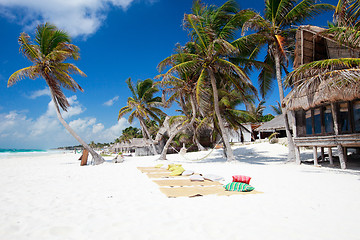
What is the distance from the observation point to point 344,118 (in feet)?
29.2

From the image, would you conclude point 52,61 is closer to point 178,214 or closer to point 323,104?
point 178,214

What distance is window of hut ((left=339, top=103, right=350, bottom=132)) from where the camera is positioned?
8757mm

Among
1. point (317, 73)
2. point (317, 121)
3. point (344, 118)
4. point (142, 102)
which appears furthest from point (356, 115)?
point (142, 102)

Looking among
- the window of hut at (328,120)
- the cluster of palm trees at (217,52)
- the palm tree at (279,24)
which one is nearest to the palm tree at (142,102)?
the cluster of palm trees at (217,52)

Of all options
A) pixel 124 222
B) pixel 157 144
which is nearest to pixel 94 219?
pixel 124 222

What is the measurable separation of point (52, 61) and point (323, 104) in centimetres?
1452

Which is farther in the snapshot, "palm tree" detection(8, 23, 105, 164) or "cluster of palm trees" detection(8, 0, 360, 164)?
"palm tree" detection(8, 23, 105, 164)

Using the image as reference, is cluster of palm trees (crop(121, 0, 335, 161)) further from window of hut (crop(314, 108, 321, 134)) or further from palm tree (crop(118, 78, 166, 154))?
palm tree (crop(118, 78, 166, 154))

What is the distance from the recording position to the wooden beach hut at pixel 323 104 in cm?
805

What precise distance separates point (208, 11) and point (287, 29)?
436 cm

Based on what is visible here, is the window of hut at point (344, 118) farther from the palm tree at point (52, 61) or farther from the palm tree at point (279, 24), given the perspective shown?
the palm tree at point (52, 61)

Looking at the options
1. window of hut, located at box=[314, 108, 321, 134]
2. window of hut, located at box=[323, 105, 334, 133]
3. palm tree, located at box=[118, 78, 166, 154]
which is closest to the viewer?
window of hut, located at box=[323, 105, 334, 133]

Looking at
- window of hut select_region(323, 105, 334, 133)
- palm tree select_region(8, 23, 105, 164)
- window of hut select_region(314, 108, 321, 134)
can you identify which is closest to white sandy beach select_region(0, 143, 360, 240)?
window of hut select_region(323, 105, 334, 133)

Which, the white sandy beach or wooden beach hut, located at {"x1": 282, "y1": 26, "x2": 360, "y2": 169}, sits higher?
wooden beach hut, located at {"x1": 282, "y1": 26, "x2": 360, "y2": 169}
